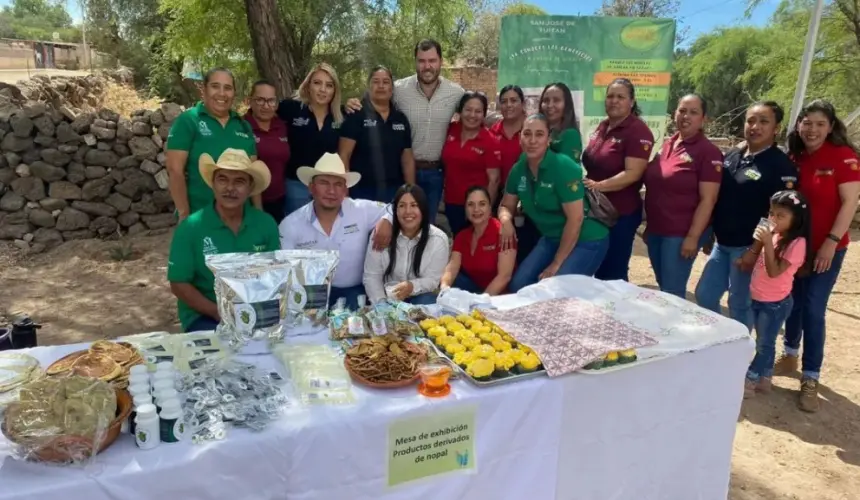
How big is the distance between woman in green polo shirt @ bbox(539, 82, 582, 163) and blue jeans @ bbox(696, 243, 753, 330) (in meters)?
1.11

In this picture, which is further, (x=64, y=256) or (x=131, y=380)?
(x=64, y=256)

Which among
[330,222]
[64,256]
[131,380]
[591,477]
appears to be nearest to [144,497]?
[131,380]

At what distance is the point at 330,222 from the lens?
3426 mm

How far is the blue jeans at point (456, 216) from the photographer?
175 inches

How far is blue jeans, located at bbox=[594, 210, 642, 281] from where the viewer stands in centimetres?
413

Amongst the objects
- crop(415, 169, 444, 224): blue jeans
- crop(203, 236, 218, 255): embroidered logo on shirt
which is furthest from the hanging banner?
crop(203, 236, 218, 255): embroidered logo on shirt

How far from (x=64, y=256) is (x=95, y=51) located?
12866 mm

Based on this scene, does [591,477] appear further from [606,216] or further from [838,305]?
[838,305]

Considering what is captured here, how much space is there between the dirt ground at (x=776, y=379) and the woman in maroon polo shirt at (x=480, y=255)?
152 centimetres

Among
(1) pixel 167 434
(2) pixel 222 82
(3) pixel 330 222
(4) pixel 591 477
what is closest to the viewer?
(1) pixel 167 434

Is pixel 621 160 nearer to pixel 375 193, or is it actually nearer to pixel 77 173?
pixel 375 193

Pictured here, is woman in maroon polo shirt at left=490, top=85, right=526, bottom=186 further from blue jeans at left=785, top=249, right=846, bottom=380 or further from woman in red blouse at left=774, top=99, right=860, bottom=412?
blue jeans at left=785, top=249, right=846, bottom=380

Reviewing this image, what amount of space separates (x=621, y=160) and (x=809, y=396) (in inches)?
76.1

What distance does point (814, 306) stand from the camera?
12.2 ft
